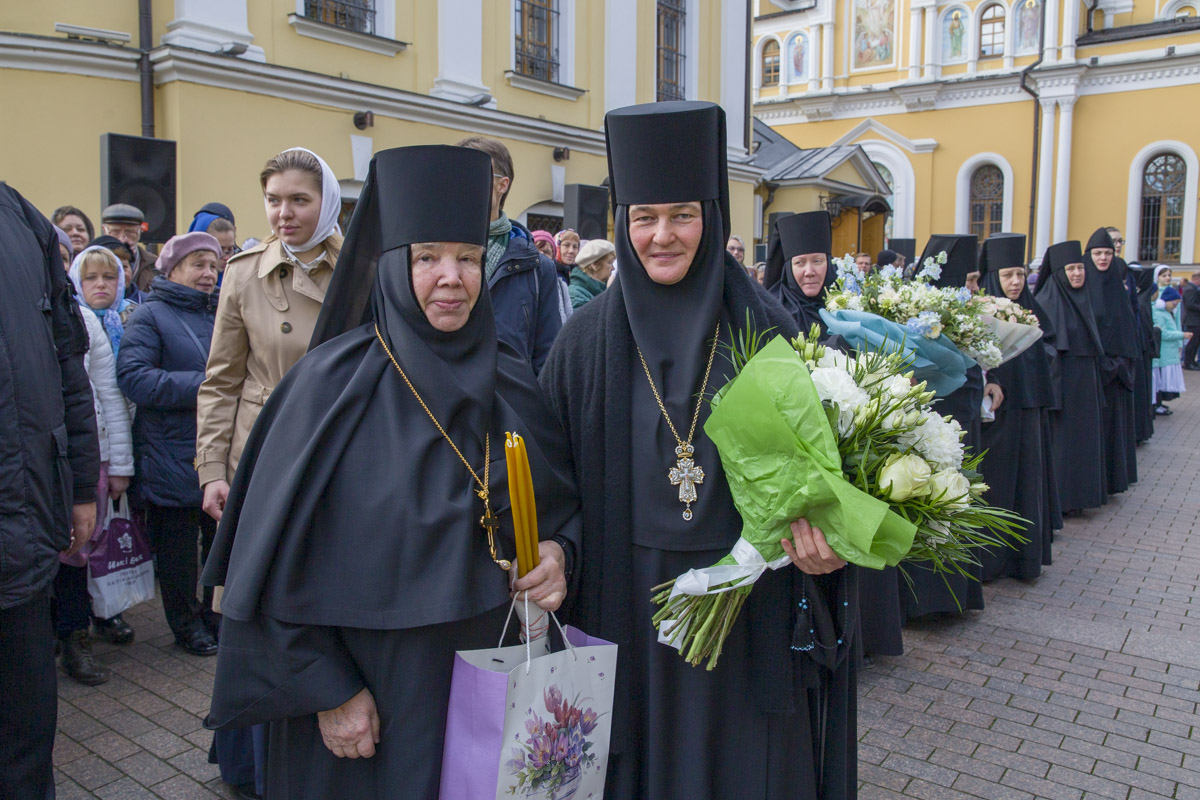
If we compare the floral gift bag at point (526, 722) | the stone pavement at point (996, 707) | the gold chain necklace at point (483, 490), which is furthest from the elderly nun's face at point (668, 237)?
the stone pavement at point (996, 707)

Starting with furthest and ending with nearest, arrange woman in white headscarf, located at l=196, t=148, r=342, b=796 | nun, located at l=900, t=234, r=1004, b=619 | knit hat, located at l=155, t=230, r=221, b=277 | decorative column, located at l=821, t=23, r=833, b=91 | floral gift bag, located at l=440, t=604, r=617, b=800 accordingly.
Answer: decorative column, located at l=821, t=23, r=833, b=91 → nun, located at l=900, t=234, r=1004, b=619 → knit hat, located at l=155, t=230, r=221, b=277 → woman in white headscarf, located at l=196, t=148, r=342, b=796 → floral gift bag, located at l=440, t=604, r=617, b=800

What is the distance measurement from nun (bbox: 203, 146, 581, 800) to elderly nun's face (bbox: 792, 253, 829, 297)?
9.95 ft

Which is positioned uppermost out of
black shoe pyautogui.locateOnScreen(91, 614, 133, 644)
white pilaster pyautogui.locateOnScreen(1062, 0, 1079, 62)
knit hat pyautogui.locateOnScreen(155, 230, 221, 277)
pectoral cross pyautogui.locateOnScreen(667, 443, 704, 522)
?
white pilaster pyautogui.locateOnScreen(1062, 0, 1079, 62)

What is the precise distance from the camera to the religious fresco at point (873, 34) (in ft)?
111

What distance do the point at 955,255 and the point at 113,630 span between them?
584cm

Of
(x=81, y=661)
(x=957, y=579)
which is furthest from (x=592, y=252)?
(x=81, y=661)

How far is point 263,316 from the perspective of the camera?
331 cm

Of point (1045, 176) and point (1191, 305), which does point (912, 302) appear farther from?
point (1045, 176)

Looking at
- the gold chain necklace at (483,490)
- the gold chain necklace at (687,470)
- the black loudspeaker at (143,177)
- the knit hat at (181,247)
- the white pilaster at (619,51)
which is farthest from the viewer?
the white pilaster at (619,51)

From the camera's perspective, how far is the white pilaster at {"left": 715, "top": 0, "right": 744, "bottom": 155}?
696 inches

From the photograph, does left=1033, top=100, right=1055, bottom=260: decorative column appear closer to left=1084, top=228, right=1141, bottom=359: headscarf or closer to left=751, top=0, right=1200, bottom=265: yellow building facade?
left=751, top=0, right=1200, bottom=265: yellow building facade

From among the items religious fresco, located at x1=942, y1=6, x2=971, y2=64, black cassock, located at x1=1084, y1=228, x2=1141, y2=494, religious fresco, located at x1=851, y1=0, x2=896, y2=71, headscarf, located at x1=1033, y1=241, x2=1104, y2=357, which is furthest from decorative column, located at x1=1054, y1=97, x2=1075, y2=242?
headscarf, located at x1=1033, y1=241, x2=1104, y2=357

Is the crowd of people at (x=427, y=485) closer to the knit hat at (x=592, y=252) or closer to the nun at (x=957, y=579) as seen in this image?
the nun at (x=957, y=579)

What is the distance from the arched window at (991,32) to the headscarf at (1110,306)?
2725 cm
